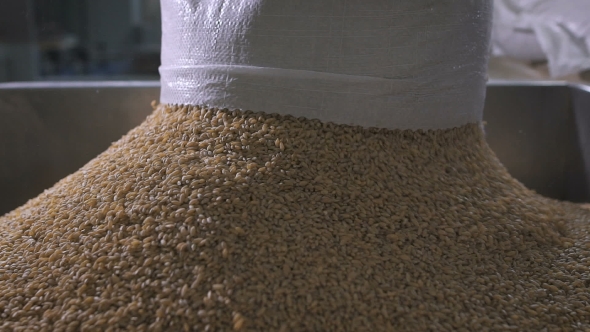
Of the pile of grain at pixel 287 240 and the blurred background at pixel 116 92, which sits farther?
the blurred background at pixel 116 92

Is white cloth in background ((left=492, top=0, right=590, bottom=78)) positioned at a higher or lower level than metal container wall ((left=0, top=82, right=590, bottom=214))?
higher

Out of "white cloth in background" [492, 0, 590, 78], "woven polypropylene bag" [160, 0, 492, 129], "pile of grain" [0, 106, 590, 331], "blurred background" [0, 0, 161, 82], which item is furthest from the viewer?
"white cloth in background" [492, 0, 590, 78]

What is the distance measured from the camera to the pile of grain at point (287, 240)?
0.82 meters

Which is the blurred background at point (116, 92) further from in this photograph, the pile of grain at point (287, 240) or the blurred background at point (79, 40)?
the pile of grain at point (287, 240)

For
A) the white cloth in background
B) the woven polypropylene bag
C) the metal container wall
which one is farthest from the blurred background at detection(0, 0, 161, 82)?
the white cloth in background

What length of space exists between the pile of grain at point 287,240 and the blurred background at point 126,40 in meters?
0.75

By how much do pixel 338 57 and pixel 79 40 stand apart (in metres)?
1.22

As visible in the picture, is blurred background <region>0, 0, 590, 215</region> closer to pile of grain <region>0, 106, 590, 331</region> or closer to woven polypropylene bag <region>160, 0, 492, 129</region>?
pile of grain <region>0, 106, 590, 331</region>

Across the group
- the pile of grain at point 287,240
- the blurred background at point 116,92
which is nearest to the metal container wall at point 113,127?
the blurred background at point 116,92

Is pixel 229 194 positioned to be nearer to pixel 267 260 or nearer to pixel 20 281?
pixel 267 260

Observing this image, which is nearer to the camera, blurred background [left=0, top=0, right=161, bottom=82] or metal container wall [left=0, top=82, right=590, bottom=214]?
metal container wall [left=0, top=82, right=590, bottom=214]

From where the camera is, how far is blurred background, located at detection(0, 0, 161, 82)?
159cm

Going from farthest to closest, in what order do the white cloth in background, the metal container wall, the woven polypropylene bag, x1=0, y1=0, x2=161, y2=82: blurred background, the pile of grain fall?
the white cloth in background → x1=0, y1=0, x2=161, y2=82: blurred background → the metal container wall → the woven polypropylene bag → the pile of grain

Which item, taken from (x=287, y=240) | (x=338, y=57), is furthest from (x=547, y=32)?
(x=287, y=240)
